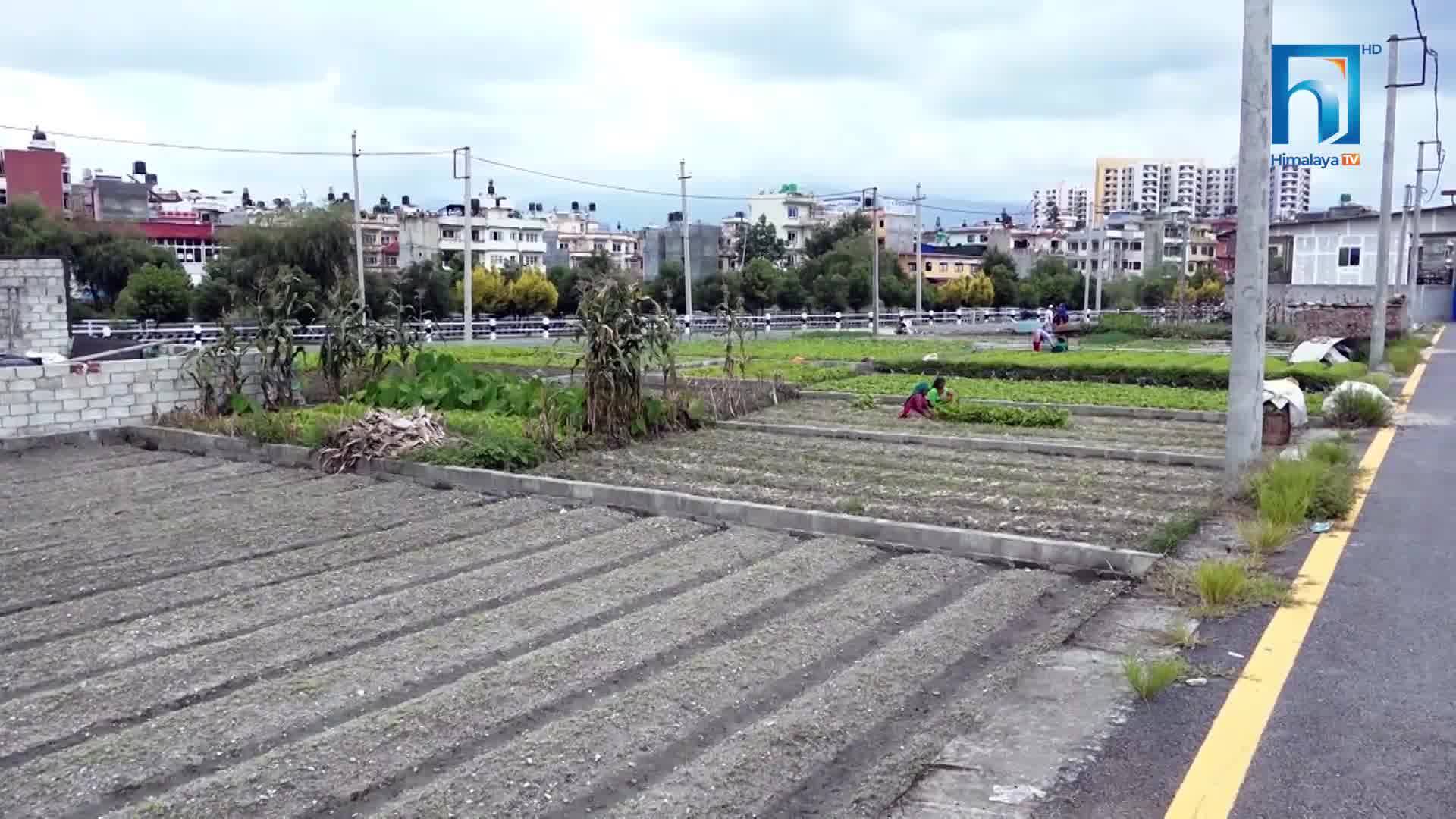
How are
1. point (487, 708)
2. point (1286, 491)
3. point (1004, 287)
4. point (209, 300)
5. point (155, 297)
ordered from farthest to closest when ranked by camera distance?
point (1004, 287)
point (209, 300)
point (155, 297)
point (1286, 491)
point (487, 708)

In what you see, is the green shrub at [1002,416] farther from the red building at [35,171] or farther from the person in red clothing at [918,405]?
the red building at [35,171]

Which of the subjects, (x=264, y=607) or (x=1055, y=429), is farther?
(x=1055, y=429)

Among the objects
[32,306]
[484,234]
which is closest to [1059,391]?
[32,306]

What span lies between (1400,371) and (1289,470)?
17085 millimetres

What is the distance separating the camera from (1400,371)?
24.2 meters

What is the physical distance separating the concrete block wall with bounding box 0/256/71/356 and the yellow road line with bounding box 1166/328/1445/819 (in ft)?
71.9

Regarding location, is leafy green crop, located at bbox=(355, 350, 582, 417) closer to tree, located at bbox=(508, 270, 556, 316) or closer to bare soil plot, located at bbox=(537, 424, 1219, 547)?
bare soil plot, located at bbox=(537, 424, 1219, 547)

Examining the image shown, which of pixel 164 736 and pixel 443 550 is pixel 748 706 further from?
pixel 443 550

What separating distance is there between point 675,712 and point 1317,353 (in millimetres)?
Answer: 22507

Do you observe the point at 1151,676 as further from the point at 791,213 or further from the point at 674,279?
the point at 791,213

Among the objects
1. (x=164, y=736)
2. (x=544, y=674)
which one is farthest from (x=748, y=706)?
(x=164, y=736)

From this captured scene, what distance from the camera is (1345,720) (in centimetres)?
515

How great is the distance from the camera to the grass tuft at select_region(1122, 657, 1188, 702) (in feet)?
18.1

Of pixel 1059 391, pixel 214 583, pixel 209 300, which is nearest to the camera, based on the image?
pixel 214 583
